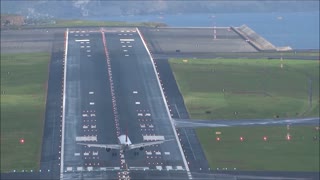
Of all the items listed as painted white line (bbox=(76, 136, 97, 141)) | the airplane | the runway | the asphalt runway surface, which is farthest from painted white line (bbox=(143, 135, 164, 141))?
painted white line (bbox=(76, 136, 97, 141))

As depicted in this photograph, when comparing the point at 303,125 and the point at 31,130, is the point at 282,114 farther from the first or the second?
the point at 31,130

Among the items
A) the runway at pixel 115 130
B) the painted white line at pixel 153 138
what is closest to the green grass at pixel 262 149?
the runway at pixel 115 130

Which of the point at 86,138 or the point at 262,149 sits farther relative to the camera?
the point at 86,138

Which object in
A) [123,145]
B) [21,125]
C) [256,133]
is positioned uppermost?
[21,125]

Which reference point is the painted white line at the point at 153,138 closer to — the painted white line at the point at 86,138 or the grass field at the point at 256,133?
the grass field at the point at 256,133

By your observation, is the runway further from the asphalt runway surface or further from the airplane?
the airplane

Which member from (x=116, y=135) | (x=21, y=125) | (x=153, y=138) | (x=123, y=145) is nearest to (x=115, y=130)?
(x=116, y=135)

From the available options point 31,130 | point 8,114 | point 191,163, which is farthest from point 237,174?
point 8,114

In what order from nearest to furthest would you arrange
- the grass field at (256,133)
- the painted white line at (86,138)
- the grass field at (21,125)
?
1. the grass field at (21,125)
2. the grass field at (256,133)
3. the painted white line at (86,138)

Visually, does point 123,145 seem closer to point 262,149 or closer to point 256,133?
point 262,149
